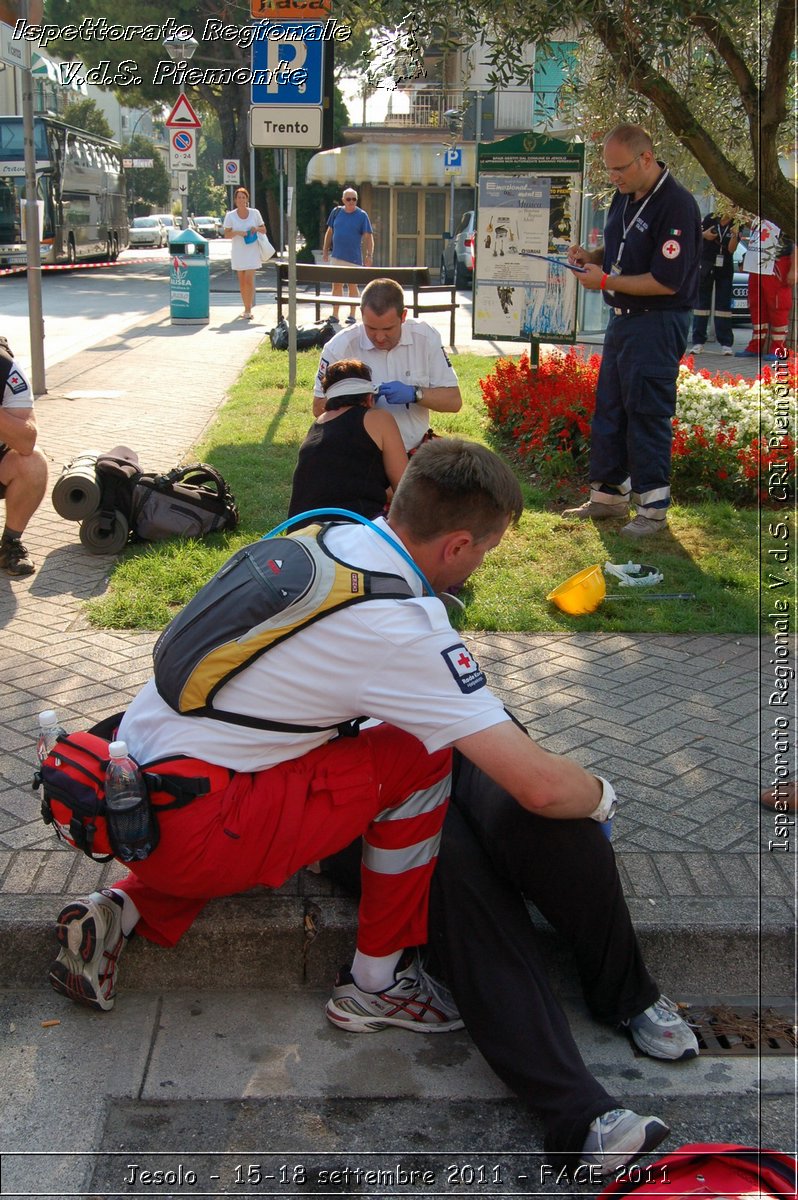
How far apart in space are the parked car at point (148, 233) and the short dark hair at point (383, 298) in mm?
50589

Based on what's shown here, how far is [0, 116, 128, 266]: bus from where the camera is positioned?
1021 inches

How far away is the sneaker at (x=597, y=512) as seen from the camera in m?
7.12

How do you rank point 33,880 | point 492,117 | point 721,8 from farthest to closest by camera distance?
point 492,117 → point 721,8 → point 33,880

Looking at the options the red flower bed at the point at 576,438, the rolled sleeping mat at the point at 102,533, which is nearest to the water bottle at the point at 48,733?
the rolled sleeping mat at the point at 102,533

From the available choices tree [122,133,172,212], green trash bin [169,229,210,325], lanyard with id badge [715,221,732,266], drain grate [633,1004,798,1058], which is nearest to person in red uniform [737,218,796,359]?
lanyard with id badge [715,221,732,266]

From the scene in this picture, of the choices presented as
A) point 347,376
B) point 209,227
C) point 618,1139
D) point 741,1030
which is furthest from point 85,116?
point 618,1139

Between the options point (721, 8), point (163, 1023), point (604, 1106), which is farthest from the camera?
point (721, 8)

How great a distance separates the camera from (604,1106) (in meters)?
2.46

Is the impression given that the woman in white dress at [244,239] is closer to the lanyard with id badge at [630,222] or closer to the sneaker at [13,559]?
the lanyard with id badge at [630,222]

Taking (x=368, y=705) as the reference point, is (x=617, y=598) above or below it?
below

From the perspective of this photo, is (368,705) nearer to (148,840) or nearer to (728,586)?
(148,840)

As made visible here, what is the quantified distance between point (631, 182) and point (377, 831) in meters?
4.70

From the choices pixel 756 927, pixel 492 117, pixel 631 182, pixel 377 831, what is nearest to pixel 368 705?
pixel 377 831

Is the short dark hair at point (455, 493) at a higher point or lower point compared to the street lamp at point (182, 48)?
lower
